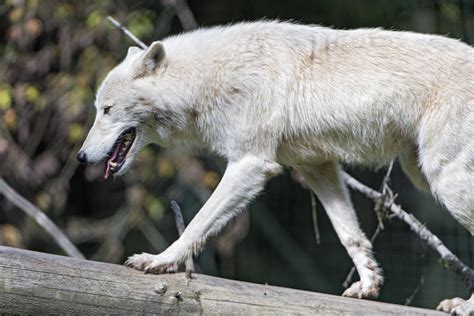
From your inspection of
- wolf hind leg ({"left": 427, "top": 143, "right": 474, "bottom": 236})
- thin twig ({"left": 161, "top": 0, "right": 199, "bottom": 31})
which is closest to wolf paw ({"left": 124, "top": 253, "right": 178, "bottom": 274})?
wolf hind leg ({"left": 427, "top": 143, "right": 474, "bottom": 236})

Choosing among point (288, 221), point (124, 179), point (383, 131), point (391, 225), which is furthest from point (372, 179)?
point (383, 131)

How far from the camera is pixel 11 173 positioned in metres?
8.19

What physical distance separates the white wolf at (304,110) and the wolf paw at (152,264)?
227 millimetres

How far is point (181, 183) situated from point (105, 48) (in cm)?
140

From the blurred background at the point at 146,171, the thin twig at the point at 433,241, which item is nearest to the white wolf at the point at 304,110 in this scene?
the thin twig at the point at 433,241

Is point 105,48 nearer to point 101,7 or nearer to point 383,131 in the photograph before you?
point 101,7

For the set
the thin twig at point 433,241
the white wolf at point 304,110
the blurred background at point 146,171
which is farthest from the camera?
the blurred background at point 146,171

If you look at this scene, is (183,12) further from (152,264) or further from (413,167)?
(152,264)

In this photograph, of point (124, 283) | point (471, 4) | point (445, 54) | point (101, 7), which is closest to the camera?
point (124, 283)

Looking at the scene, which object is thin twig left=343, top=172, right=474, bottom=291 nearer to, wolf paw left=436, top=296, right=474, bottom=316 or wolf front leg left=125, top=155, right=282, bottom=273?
wolf paw left=436, top=296, right=474, bottom=316

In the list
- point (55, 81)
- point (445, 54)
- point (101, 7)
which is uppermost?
point (445, 54)

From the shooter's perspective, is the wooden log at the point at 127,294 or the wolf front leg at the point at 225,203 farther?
the wolf front leg at the point at 225,203

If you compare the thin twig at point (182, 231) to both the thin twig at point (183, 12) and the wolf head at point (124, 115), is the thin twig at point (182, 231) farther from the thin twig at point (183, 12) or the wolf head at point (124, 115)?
the thin twig at point (183, 12)

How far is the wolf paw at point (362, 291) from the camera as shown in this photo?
4238 mm
